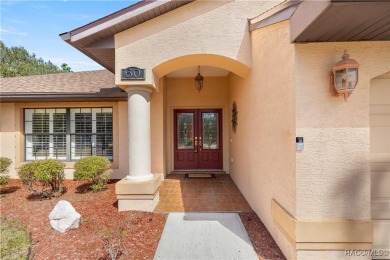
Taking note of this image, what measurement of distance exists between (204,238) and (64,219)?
2646mm

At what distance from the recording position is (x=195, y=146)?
8391mm

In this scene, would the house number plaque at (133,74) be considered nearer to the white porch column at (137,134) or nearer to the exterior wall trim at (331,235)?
the white porch column at (137,134)

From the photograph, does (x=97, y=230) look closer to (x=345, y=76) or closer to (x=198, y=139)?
(x=345, y=76)

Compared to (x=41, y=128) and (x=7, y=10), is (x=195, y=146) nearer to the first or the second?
(x=41, y=128)

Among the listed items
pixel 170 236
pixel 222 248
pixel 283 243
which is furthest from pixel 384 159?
pixel 170 236

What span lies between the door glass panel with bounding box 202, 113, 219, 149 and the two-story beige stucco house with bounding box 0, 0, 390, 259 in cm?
4

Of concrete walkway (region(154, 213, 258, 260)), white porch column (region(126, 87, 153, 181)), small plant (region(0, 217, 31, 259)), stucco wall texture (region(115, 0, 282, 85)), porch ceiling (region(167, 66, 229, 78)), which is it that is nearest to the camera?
concrete walkway (region(154, 213, 258, 260))

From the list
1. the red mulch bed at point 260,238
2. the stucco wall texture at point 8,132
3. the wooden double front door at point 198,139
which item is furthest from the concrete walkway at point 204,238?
the stucco wall texture at point 8,132

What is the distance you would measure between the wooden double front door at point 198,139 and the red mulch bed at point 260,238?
4.16m

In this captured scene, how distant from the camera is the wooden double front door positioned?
8383 mm

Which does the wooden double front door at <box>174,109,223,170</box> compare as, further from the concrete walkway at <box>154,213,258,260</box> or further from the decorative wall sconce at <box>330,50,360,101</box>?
the decorative wall sconce at <box>330,50,360,101</box>

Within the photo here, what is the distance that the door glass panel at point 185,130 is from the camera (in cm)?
845

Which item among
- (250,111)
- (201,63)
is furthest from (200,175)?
(201,63)

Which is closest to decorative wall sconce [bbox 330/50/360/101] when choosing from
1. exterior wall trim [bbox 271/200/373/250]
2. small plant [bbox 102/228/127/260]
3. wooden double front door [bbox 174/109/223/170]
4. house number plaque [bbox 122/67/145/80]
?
exterior wall trim [bbox 271/200/373/250]
